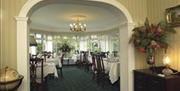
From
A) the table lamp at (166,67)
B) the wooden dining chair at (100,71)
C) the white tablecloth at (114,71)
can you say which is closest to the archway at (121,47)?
the table lamp at (166,67)

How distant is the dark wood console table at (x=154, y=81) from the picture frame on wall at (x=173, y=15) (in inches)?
36.0

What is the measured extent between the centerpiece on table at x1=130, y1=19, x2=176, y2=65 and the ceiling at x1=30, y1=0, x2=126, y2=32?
0.70 m

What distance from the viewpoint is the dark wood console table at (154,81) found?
9.84ft

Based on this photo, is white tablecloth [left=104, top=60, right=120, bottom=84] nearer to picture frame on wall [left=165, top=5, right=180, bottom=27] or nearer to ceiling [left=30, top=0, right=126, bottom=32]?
ceiling [left=30, top=0, right=126, bottom=32]

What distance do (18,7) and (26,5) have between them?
0.14 meters

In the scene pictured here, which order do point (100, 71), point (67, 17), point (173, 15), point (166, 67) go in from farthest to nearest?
point (67, 17) → point (100, 71) → point (166, 67) → point (173, 15)

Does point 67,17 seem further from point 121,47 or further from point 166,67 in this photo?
point 166,67

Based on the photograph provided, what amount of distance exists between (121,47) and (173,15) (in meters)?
1.33

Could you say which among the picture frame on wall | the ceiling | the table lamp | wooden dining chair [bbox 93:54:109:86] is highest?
the ceiling

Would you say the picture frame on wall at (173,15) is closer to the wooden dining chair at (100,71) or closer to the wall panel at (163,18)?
the wall panel at (163,18)

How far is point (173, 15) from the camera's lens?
3473 millimetres

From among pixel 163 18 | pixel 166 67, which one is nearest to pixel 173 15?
pixel 163 18

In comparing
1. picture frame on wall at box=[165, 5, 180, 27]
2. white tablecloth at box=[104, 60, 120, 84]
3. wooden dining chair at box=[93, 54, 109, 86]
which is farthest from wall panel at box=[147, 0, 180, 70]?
wooden dining chair at box=[93, 54, 109, 86]

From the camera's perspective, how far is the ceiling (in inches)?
263
